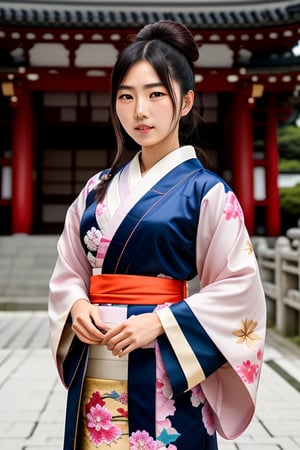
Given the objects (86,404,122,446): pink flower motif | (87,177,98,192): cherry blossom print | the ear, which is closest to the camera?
(86,404,122,446): pink flower motif

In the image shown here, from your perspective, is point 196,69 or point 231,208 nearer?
point 231,208

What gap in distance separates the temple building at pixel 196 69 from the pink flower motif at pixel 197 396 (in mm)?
7930

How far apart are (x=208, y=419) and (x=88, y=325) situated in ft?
1.52

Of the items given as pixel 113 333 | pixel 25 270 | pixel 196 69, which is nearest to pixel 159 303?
pixel 113 333

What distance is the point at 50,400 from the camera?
12.6 feet

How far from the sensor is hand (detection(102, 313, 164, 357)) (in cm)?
140

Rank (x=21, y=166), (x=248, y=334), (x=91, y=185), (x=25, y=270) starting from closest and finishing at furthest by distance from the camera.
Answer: (x=248, y=334) < (x=91, y=185) < (x=25, y=270) < (x=21, y=166)

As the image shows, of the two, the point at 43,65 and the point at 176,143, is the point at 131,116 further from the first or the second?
the point at 43,65

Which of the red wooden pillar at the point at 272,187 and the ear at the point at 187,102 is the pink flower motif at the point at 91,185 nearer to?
the ear at the point at 187,102

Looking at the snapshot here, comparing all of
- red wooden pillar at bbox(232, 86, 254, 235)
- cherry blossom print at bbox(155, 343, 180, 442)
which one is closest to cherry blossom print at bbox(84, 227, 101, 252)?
cherry blossom print at bbox(155, 343, 180, 442)

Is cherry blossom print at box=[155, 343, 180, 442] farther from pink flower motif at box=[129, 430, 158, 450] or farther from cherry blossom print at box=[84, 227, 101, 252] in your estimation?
cherry blossom print at box=[84, 227, 101, 252]

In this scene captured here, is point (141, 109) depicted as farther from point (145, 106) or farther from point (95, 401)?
point (95, 401)

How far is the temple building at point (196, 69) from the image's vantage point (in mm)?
9602

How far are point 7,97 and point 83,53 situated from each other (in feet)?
5.80
